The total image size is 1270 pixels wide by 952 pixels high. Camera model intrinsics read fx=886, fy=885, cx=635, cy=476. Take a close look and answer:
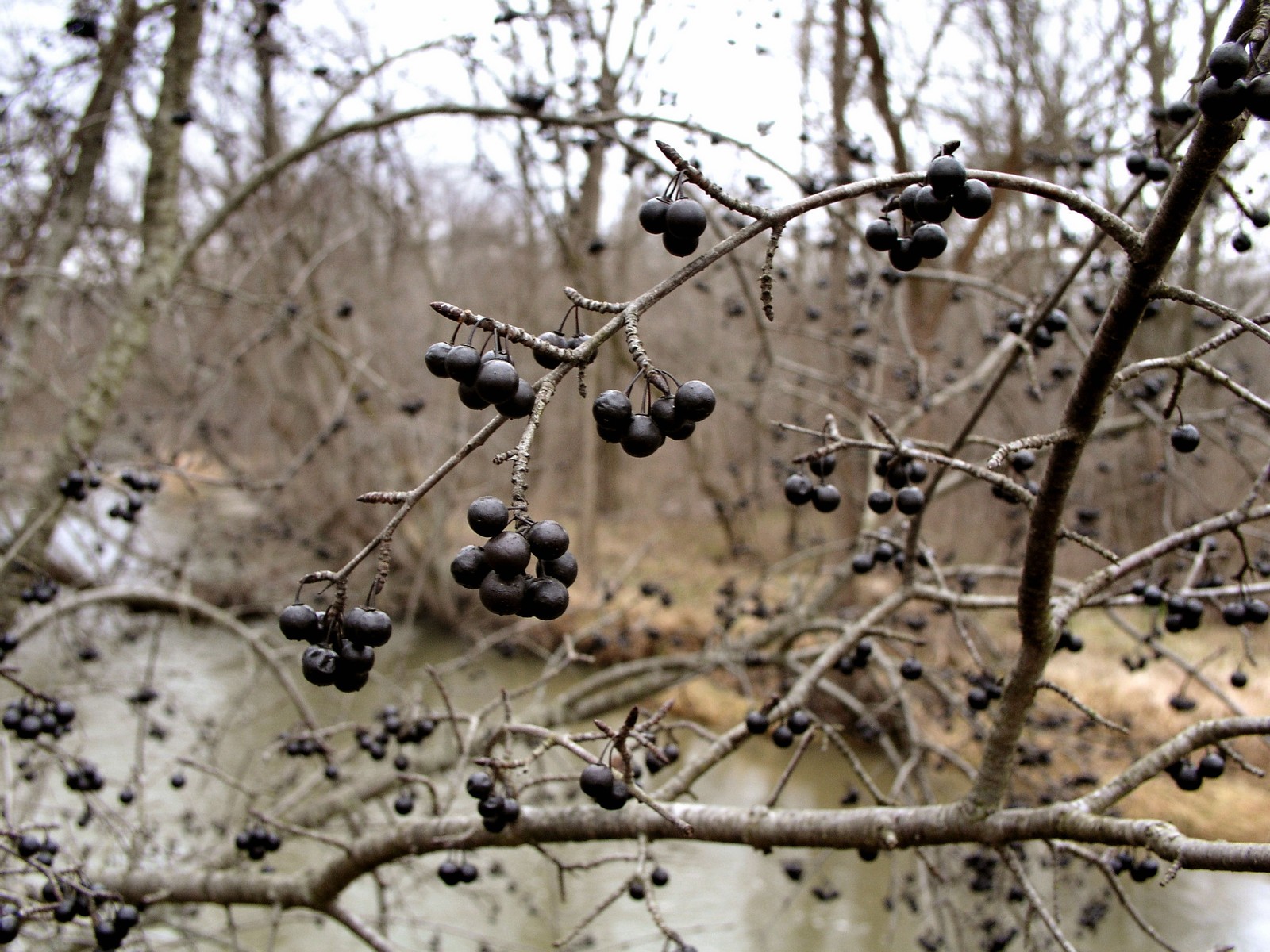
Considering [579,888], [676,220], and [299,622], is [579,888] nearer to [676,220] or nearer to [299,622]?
[299,622]

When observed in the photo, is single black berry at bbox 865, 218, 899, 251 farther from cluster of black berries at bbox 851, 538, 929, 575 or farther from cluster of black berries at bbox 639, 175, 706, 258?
cluster of black berries at bbox 851, 538, 929, 575

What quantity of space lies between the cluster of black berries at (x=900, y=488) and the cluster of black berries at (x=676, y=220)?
114 centimetres

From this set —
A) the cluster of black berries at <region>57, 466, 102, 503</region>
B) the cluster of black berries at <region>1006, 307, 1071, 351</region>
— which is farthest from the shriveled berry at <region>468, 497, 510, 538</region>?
the cluster of black berries at <region>57, 466, 102, 503</region>

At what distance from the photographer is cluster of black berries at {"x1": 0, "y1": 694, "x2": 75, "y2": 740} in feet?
10.1

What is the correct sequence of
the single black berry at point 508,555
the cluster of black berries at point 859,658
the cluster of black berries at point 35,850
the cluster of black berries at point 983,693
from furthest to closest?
the cluster of black berries at point 859,658 < the cluster of black berries at point 983,693 < the cluster of black berries at point 35,850 < the single black berry at point 508,555

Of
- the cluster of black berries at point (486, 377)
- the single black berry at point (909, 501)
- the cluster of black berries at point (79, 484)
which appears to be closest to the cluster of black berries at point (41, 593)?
the cluster of black berries at point (79, 484)

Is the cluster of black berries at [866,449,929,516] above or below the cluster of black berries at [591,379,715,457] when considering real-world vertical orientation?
above

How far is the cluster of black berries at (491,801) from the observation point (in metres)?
2.24

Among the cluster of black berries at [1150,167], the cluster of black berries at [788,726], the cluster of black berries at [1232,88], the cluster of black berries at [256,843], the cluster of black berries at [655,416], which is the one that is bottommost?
the cluster of black berries at [256,843]

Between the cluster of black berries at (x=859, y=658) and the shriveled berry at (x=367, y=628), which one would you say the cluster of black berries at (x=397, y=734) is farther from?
the shriveled berry at (x=367, y=628)

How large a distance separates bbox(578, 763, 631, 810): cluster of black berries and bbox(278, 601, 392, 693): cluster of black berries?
677 millimetres

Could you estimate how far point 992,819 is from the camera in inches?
85.5

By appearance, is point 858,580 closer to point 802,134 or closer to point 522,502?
point 802,134

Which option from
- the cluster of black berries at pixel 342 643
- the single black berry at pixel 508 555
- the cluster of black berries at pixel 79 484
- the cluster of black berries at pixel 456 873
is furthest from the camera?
the cluster of black berries at pixel 79 484
